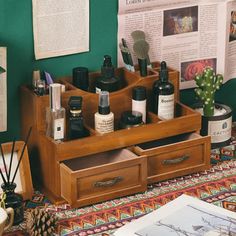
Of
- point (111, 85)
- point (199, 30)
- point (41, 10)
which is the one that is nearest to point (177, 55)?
point (199, 30)

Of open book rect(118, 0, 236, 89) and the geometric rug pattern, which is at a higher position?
open book rect(118, 0, 236, 89)

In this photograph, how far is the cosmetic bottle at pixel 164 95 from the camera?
1687mm

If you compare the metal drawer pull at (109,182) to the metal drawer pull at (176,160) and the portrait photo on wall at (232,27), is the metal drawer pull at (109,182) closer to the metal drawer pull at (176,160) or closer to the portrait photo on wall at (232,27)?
the metal drawer pull at (176,160)

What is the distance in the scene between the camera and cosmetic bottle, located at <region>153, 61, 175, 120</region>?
1687 millimetres

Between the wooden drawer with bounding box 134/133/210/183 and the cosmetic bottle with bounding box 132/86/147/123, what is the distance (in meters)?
0.08

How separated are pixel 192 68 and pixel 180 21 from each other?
0.46 ft

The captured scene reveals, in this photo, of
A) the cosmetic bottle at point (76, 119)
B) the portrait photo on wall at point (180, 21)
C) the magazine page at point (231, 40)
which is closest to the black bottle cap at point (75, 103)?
the cosmetic bottle at point (76, 119)

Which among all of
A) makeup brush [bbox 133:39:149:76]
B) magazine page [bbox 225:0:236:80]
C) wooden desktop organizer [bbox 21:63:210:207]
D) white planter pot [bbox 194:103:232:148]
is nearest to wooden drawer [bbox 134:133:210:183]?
wooden desktop organizer [bbox 21:63:210:207]

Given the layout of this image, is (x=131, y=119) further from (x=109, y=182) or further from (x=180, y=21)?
(x=180, y=21)

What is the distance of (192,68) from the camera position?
1904mm

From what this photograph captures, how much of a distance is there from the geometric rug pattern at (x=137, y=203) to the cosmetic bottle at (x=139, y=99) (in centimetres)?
18

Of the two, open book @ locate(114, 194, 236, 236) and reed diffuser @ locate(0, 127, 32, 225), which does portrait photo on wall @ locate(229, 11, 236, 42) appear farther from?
reed diffuser @ locate(0, 127, 32, 225)

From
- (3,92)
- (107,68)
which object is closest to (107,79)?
(107,68)

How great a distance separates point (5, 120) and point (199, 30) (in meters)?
0.56
